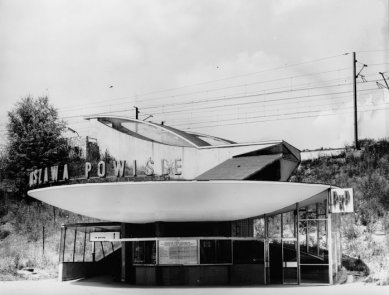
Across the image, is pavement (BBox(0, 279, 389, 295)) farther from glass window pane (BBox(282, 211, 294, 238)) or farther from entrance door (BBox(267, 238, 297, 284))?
glass window pane (BBox(282, 211, 294, 238))

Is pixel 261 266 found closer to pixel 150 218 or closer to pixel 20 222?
pixel 150 218

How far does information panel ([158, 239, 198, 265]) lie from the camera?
102 ft

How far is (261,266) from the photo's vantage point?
3238 centimetres

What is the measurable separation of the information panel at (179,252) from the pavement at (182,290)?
78.0 inches

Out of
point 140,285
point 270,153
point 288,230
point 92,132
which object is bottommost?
point 140,285

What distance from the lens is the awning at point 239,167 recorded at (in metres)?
35.8

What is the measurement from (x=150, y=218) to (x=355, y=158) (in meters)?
26.7

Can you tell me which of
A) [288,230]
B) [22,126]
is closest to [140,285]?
[288,230]

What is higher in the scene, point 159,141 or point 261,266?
point 159,141

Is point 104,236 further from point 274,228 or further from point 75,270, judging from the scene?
point 274,228

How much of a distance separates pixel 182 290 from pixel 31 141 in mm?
32697

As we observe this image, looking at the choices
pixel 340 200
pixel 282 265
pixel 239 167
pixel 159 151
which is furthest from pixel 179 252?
pixel 159 151

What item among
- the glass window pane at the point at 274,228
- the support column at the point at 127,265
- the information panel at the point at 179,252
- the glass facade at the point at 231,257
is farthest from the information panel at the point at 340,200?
the glass window pane at the point at 274,228

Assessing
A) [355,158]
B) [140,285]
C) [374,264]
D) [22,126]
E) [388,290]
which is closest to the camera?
[388,290]
